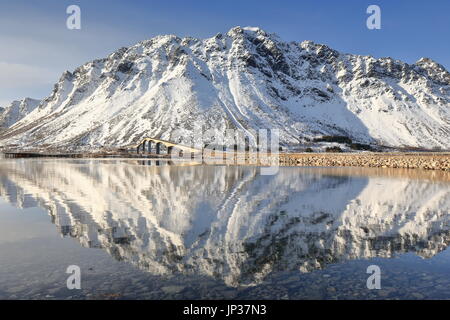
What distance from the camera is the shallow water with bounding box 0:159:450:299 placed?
9.03m

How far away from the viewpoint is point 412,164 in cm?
6253

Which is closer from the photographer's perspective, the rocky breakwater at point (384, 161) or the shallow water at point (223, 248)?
the shallow water at point (223, 248)

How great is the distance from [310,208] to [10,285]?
1455 centimetres

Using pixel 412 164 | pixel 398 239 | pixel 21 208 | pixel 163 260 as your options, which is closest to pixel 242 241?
pixel 163 260

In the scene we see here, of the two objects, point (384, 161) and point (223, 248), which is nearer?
point (223, 248)

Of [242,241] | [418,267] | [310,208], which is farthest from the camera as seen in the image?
[310,208]

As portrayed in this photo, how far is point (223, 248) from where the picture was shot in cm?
1226

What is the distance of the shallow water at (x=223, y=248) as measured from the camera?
356 inches

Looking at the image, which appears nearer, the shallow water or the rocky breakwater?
the shallow water

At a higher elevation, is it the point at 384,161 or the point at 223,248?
the point at 384,161

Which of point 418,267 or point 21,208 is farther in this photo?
point 21,208

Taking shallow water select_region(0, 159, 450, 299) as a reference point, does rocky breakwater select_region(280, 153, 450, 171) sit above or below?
above

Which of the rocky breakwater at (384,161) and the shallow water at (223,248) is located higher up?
the rocky breakwater at (384,161)
